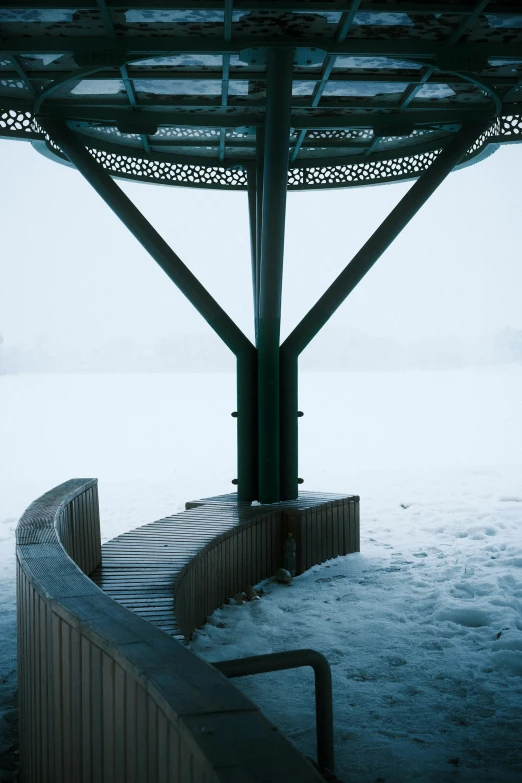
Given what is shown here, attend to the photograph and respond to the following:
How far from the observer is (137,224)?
25.2 ft

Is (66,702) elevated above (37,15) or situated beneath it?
situated beneath

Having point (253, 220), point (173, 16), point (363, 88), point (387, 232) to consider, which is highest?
point (363, 88)

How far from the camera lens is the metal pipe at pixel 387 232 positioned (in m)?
7.91

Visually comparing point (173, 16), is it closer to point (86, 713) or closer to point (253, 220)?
point (253, 220)

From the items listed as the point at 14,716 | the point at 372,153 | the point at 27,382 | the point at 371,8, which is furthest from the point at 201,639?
the point at 27,382

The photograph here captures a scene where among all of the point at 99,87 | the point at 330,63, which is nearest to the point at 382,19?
the point at 330,63

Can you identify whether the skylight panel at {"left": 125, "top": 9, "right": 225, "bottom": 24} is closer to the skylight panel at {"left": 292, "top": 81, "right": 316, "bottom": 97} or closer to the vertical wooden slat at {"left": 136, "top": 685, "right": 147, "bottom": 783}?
the skylight panel at {"left": 292, "top": 81, "right": 316, "bottom": 97}

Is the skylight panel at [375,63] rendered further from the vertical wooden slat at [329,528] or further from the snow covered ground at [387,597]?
the snow covered ground at [387,597]

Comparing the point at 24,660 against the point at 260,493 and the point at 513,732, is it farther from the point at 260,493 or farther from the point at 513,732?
the point at 260,493

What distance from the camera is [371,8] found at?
5488mm

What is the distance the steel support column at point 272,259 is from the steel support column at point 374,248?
0.80ft

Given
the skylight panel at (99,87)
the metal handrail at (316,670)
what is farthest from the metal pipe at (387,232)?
the metal handrail at (316,670)

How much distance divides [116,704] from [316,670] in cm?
152

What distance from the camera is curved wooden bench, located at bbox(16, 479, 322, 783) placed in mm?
1604
